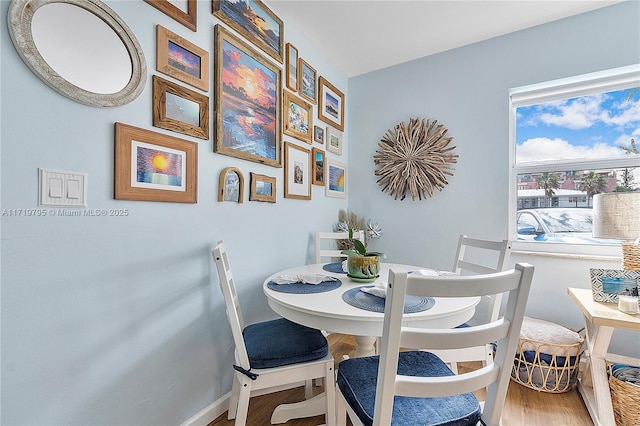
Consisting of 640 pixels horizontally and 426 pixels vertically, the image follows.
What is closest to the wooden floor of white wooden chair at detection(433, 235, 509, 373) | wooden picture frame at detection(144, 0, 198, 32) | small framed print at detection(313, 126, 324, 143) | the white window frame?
white wooden chair at detection(433, 235, 509, 373)

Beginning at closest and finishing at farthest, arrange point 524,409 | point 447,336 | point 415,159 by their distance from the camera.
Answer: point 447,336 < point 524,409 < point 415,159

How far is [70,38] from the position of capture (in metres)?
1.01

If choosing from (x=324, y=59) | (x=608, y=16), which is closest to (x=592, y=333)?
(x=608, y=16)

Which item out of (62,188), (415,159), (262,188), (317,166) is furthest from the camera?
(415,159)

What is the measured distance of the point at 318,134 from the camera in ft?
8.32

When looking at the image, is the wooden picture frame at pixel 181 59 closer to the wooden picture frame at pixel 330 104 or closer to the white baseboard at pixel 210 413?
the wooden picture frame at pixel 330 104

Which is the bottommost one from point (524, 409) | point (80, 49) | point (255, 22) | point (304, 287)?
point (524, 409)

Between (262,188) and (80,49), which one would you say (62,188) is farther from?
(262,188)

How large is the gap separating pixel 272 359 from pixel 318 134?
1876 millimetres

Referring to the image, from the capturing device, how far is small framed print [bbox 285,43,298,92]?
6.98 ft

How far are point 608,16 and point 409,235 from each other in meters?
2.08

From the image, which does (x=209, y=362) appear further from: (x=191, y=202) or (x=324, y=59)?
(x=324, y=59)

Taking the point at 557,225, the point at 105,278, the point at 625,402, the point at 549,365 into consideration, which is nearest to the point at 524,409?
→ the point at 549,365

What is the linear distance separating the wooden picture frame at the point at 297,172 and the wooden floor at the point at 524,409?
4.33ft
